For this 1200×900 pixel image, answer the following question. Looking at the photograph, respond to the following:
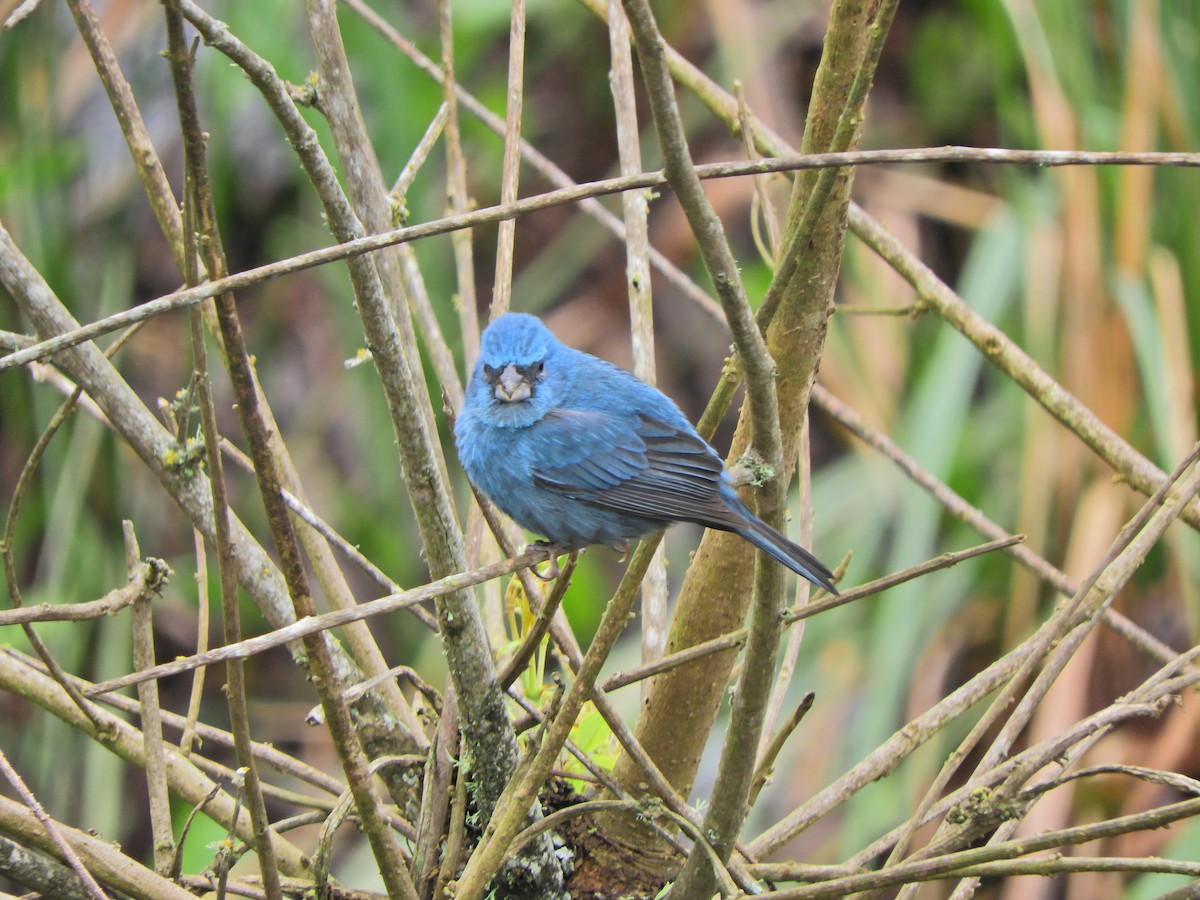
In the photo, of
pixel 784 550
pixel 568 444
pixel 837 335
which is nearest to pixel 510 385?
pixel 568 444

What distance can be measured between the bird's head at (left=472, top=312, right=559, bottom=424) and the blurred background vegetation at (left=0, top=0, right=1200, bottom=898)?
5.40 feet

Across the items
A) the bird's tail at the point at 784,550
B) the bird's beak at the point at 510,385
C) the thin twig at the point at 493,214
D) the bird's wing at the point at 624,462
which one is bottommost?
Answer: the bird's tail at the point at 784,550

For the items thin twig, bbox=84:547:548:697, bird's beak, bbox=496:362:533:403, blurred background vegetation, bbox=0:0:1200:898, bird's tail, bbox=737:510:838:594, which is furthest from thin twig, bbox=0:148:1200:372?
blurred background vegetation, bbox=0:0:1200:898

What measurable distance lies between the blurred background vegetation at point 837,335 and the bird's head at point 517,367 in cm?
165

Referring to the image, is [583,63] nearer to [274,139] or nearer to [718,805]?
[274,139]

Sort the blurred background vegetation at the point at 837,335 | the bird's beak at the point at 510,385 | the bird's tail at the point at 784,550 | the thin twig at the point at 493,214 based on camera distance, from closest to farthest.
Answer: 1. the thin twig at the point at 493,214
2. the bird's tail at the point at 784,550
3. the bird's beak at the point at 510,385
4. the blurred background vegetation at the point at 837,335

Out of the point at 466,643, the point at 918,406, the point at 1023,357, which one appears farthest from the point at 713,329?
the point at 466,643

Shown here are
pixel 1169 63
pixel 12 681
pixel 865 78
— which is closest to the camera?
pixel 865 78

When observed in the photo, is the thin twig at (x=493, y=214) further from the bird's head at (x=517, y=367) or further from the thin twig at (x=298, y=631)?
the bird's head at (x=517, y=367)

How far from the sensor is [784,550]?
89.7 inches

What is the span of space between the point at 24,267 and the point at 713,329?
561 centimetres

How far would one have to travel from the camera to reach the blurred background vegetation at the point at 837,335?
15.8 ft

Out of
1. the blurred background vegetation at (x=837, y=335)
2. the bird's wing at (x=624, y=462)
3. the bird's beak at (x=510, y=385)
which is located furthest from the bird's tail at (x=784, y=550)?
the blurred background vegetation at (x=837, y=335)

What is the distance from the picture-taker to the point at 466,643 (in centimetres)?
213
